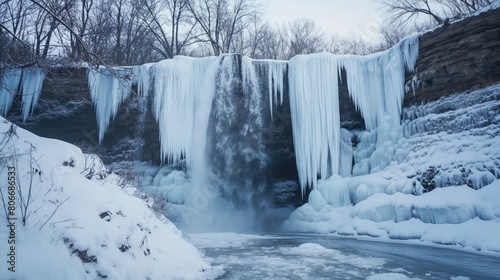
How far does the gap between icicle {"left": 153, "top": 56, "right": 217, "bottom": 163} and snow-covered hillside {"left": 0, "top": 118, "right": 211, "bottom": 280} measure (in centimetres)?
818

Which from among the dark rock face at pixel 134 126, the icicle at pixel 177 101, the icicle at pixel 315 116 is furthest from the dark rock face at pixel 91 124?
the icicle at pixel 315 116

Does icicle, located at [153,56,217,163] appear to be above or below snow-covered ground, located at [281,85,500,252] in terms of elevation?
above

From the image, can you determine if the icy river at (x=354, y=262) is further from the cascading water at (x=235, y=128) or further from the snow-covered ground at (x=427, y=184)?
the cascading water at (x=235, y=128)

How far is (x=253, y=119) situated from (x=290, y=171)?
2.56 m

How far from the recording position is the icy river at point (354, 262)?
14.3 feet

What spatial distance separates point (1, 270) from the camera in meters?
2.47

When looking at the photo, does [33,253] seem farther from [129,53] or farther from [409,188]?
[129,53]

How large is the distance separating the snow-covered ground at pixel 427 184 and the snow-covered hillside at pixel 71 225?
5.62 m

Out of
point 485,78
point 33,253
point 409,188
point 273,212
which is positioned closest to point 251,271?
point 33,253

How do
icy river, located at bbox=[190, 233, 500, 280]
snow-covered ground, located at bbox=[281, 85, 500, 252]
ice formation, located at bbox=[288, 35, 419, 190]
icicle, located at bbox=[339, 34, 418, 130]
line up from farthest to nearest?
ice formation, located at bbox=[288, 35, 419, 190], icicle, located at bbox=[339, 34, 418, 130], snow-covered ground, located at bbox=[281, 85, 500, 252], icy river, located at bbox=[190, 233, 500, 280]

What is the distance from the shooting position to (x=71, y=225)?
306cm

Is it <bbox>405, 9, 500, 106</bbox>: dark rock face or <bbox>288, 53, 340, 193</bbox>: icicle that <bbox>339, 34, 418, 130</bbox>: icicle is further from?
<bbox>288, 53, 340, 193</bbox>: icicle

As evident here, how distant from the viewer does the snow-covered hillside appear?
2705 mm

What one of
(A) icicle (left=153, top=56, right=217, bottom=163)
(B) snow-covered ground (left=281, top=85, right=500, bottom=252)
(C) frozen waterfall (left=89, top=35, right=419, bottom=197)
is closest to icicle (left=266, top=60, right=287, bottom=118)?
(C) frozen waterfall (left=89, top=35, right=419, bottom=197)
